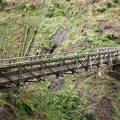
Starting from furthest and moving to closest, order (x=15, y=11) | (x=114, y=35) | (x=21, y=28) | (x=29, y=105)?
(x=15, y=11) < (x=21, y=28) < (x=114, y=35) < (x=29, y=105)

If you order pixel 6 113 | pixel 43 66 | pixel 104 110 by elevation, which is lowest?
pixel 104 110

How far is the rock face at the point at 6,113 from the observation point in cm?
1106

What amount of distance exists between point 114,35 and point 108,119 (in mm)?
9339

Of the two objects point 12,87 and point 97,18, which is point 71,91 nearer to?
point 12,87

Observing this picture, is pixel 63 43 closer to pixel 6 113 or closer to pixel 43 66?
pixel 43 66

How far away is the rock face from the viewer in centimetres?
1106

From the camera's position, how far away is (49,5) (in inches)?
1280

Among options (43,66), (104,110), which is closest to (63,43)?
(104,110)

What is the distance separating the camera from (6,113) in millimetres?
11336

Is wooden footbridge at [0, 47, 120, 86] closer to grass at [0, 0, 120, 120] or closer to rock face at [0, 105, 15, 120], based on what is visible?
rock face at [0, 105, 15, 120]

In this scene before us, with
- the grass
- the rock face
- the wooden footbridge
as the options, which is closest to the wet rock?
the grass

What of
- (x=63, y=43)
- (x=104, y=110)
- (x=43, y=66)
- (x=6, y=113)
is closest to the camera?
(x=6, y=113)

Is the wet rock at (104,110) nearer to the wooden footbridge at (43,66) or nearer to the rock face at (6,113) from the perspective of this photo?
the wooden footbridge at (43,66)

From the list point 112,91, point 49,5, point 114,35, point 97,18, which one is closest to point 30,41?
point 49,5
